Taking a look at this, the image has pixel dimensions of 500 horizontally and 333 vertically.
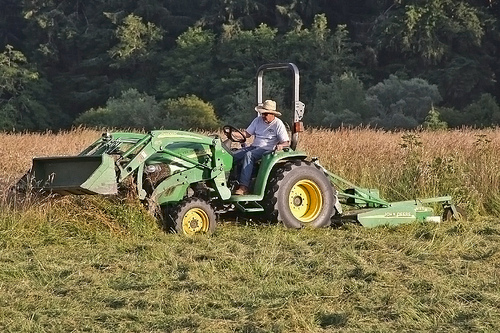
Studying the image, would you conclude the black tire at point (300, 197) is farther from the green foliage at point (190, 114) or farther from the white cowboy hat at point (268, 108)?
the green foliage at point (190, 114)

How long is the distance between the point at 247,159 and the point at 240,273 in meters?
2.89

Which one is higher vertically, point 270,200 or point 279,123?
point 279,123

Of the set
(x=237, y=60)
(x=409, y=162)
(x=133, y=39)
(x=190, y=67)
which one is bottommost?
(x=409, y=162)

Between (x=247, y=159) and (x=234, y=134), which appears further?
(x=234, y=134)

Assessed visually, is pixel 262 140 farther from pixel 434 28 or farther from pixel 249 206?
pixel 434 28

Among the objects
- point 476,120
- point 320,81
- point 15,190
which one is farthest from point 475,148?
point 320,81

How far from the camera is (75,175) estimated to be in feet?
30.1

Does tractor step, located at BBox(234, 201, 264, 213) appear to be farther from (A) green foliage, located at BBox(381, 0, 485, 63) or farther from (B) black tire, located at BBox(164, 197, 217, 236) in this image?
(A) green foliage, located at BBox(381, 0, 485, 63)

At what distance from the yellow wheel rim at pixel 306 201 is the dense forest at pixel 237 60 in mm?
24478

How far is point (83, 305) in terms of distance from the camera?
6.47 meters

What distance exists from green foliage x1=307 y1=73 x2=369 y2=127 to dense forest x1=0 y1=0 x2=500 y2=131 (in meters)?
0.06

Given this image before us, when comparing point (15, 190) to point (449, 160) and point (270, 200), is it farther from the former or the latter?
point (449, 160)

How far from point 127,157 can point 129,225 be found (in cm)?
70

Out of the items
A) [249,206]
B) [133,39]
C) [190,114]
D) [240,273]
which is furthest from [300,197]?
[133,39]
